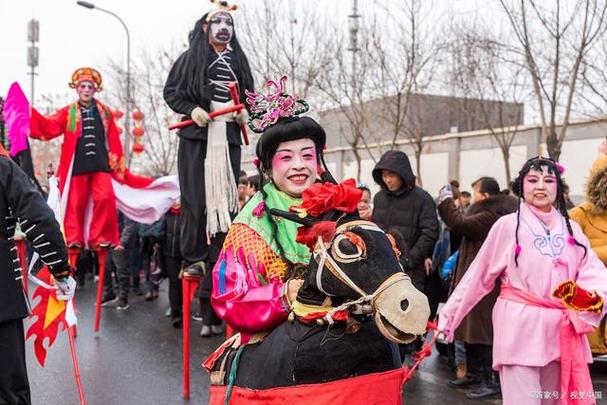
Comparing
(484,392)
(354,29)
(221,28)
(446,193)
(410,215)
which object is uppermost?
(354,29)

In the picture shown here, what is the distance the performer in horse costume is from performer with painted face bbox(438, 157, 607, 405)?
162 centimetres

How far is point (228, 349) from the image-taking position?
2.87 m

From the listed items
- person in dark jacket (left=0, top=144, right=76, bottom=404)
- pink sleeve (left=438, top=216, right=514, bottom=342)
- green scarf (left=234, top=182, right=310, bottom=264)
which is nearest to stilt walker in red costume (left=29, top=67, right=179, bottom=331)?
person in dark jacket (left=0, top=144, right=76, bottom=404)

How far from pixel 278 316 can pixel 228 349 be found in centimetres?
48

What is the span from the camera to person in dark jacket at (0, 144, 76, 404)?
12.0ft

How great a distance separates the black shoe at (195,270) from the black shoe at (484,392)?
2366 mm

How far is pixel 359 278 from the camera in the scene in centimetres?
222

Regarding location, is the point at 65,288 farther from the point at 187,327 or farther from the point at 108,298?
the point at 108,298

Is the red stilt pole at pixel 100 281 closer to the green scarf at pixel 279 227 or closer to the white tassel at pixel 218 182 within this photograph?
the white tassel at pixel 218 182

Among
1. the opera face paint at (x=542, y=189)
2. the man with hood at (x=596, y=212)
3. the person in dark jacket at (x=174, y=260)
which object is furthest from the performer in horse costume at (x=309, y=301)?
the person in dark jacket at (x=174, y=260)

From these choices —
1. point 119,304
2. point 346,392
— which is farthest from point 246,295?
point 119,304

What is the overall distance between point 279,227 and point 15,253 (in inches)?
71.9

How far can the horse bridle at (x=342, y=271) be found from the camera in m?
2.17

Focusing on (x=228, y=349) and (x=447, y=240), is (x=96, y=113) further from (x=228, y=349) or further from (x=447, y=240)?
(x=228, y=349)
